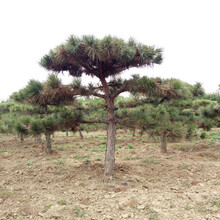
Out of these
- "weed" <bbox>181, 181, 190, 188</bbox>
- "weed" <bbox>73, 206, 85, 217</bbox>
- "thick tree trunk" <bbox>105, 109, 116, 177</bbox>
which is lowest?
"weed" <bbox>73, 206, 85, 217</bbox>

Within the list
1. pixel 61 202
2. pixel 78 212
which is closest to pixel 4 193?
pixel 61 202

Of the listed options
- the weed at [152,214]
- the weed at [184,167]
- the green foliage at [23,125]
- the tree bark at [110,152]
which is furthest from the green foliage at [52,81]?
the weed at [184,167]

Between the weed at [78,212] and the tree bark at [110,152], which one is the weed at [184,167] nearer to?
the tree bark at [110,152]

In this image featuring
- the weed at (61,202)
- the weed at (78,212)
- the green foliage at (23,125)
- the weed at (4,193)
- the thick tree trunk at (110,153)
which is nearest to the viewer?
the weed at (78,212)

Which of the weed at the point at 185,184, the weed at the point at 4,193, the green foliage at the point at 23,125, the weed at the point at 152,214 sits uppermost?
the green foliage at the point at 23,125

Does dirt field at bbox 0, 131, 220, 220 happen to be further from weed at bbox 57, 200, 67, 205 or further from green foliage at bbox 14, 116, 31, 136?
green foliage at bbox 14, 116, 31, 136

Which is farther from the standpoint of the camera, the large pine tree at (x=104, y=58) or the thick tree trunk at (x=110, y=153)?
the thick tree trunk at (x=110, y=153)

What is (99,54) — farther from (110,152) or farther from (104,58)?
(110,152)

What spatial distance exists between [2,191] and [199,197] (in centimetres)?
398

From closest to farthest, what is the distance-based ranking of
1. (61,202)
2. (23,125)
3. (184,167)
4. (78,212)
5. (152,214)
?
(152,214) → (78,212) → (61,202) → (23,125) → (184,167)

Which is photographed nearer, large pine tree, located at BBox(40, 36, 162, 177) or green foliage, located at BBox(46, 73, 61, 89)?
large pine tree, located at BBox(40, 36, 162, 177)

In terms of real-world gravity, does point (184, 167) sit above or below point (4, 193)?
above

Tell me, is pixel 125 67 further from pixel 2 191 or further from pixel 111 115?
pixel 2 191

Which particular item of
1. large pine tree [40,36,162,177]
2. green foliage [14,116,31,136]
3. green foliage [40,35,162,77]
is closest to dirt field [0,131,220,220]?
large pine tree [40,36,162,177]
